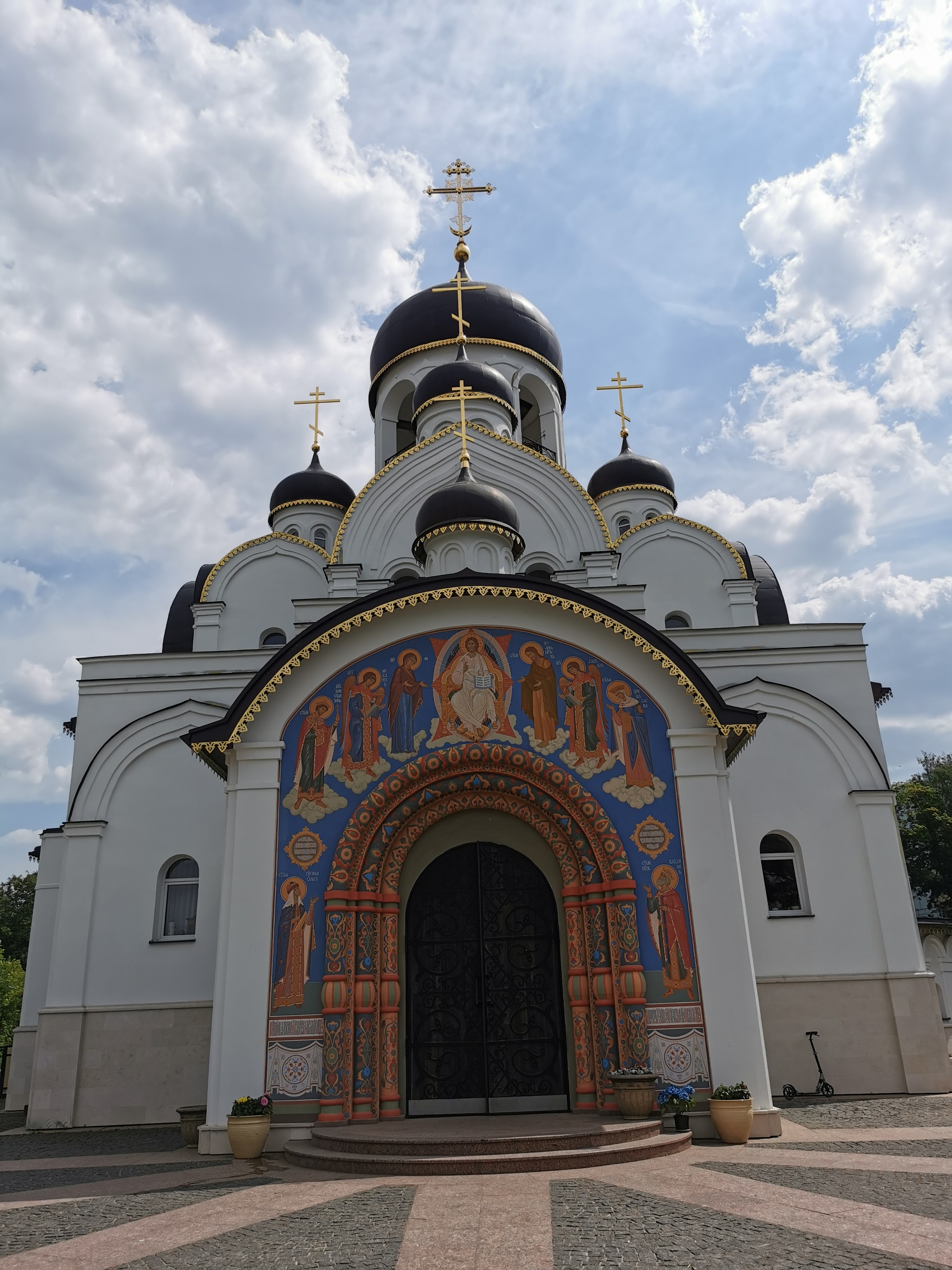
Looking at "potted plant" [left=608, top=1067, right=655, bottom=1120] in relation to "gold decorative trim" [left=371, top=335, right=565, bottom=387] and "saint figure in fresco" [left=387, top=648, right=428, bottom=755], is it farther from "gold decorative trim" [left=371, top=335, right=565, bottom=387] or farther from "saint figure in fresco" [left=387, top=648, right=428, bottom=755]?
"gold decorative trim" [left=371, top=335, right=565, bottom=387]

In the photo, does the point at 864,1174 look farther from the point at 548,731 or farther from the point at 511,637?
the point at 511,637

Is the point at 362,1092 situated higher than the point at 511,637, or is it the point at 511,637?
the point at 511,637

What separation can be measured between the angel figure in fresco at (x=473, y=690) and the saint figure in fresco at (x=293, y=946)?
2277 mm

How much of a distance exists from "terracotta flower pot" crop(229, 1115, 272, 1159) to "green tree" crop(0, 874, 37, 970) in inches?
1299

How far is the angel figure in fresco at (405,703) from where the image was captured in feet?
32.1

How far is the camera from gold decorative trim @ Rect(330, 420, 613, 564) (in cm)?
1519

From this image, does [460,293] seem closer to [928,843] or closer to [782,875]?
[782,875]

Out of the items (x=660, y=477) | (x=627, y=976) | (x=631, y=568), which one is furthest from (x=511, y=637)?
(x=660, y=477)

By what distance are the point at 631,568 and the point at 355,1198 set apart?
39.1ft

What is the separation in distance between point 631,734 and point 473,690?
5.54ft

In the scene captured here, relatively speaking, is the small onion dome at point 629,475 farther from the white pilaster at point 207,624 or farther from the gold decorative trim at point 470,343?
the white pilaster at point 207,624

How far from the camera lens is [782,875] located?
41.2 ft

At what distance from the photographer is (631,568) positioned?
16469mm

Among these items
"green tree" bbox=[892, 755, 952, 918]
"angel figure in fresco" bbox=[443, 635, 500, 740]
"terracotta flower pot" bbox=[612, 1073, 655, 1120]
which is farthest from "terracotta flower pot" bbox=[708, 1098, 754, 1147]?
"green tree" bbox=[892, 755, 952, 918]
